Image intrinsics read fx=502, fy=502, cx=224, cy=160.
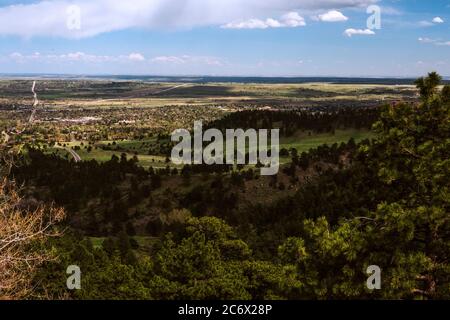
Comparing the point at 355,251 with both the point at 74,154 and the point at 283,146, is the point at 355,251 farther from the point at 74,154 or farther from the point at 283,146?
the point at 74,154

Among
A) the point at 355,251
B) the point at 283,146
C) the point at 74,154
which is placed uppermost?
the point at 355,251

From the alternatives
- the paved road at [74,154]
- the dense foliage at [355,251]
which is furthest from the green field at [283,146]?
the dense foliage at [355,251]

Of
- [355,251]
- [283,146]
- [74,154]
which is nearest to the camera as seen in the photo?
[355,251]

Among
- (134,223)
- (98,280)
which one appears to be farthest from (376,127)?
(134,223)

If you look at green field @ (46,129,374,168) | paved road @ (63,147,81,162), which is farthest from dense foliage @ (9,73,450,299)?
paved road @ (63,147,81,162)

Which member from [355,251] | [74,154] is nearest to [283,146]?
[74,154]

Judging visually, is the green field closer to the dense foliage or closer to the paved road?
the paved road

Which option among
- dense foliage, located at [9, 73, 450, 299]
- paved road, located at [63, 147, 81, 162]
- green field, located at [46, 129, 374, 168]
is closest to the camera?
dense foliage, located at [9, 73, 450, 299]

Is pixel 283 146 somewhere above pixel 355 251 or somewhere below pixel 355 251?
below

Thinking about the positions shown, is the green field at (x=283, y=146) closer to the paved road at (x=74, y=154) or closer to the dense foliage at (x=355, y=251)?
the paved road at (x=74, y=154)

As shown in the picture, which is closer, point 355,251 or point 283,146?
point 355,251

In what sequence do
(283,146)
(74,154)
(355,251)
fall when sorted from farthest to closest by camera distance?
(74,154) < (283,146) < (355,251)
